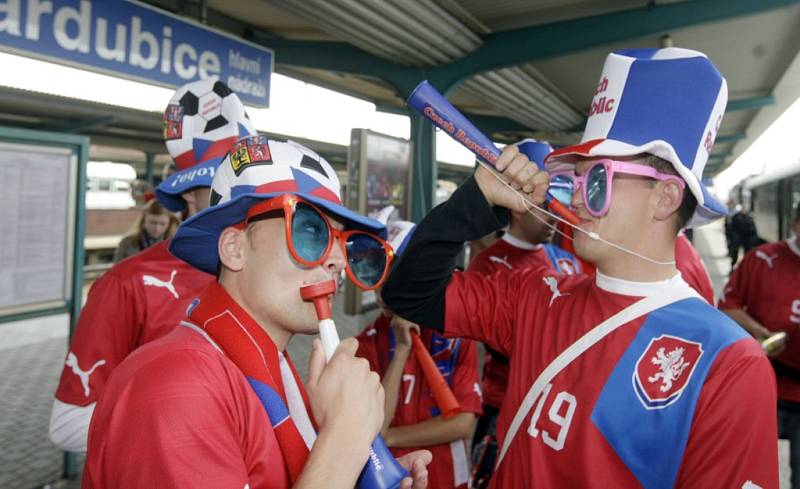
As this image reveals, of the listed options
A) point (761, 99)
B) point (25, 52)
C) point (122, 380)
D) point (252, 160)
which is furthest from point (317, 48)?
point (761, 99)

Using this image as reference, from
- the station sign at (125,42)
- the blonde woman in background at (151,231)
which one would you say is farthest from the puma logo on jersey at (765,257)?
the blonde woman in background at (151,231)

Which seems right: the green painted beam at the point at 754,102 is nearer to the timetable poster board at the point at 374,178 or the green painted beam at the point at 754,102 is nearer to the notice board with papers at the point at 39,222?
the timetable poster board at the point at 374,178

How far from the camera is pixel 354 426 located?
41.7 inches

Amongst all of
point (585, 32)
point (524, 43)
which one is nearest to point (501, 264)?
point (585, 32)

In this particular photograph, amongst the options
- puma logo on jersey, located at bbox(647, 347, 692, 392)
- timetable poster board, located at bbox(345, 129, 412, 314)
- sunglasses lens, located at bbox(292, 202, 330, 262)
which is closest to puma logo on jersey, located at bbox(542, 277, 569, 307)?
puma logo on jersey, located at bbox(647, 347, 692, 392)

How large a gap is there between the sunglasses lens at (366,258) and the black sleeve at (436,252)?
168 millimetres

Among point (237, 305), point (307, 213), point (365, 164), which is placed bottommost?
point (237, 305)

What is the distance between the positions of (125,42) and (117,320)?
2860 millimetres

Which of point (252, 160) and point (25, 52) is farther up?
point (25, 52)

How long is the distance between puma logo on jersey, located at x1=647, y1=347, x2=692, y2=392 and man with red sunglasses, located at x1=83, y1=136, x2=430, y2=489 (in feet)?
2.04

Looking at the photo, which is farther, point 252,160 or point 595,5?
point 595,5

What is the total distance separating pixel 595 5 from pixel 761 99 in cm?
713

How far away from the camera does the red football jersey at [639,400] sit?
49.5 inches

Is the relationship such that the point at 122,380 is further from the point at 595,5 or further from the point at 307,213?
the point at 595,5
